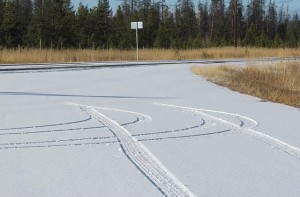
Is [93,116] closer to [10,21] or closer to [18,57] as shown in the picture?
[18,57]

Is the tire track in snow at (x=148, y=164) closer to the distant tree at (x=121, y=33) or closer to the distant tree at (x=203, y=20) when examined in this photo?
the distant tree at (x=121, y=33)

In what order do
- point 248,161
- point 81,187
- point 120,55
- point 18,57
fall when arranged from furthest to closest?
point 120,55, point 18,57, point 248,161, point 81,187

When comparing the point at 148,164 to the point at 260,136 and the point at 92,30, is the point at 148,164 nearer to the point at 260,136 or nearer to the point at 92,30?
the point at 260,136

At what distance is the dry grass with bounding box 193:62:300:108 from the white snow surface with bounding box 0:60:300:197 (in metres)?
0.95

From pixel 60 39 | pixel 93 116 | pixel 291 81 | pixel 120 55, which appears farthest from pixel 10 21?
pixel 93 116

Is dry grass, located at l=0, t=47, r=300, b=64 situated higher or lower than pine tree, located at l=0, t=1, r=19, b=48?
lower

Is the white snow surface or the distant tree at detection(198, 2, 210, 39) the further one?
the distant tree at detection(198, 2, 210, 39)

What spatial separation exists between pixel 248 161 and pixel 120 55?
953 inches

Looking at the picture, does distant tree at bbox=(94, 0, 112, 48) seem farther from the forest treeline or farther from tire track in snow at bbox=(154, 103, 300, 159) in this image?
tire track in snow at bbox=(154, 103, 300, 159)

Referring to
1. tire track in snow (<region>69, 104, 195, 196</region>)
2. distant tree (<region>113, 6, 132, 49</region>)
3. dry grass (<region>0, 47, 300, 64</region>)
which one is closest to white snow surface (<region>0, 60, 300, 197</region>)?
tire track in snow (<region>69, 104, 195, 196</region>)

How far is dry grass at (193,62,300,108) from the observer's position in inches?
416

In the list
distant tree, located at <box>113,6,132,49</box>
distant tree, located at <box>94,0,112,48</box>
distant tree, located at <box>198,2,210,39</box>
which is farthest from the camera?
distant tree, located at <box>198,2,210,39</box>

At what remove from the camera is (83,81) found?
1334 cm

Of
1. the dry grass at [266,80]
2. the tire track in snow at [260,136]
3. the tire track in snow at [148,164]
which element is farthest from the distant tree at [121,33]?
the tire track in snow at [148,164]
